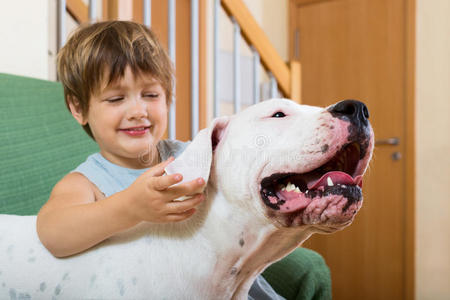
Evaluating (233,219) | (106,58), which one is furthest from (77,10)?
(233,219)

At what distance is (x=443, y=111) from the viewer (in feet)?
9.15

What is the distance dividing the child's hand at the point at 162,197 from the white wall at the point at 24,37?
3.03 feet

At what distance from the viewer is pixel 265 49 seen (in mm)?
1992

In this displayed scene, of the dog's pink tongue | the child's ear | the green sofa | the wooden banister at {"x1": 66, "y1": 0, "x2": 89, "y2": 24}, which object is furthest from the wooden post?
the dog's pink tongue

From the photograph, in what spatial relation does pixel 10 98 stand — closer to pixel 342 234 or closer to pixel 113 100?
pixel 113 100

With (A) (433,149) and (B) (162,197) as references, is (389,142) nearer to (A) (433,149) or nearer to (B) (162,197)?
(A) (433,149)

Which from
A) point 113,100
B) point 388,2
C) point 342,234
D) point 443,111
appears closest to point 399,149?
point 443,111

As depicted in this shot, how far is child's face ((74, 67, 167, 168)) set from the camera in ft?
3.13

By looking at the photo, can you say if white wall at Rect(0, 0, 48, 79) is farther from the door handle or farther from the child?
the door handle

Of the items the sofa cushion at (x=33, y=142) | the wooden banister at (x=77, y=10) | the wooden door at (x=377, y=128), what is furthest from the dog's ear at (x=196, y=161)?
the wooden door at (x=377, y=128)

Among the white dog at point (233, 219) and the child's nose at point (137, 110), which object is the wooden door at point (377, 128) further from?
the white dog at point (233, 219)

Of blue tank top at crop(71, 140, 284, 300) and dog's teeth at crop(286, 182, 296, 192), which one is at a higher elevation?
dog's teeth at crop(286, 182, 296, 192)

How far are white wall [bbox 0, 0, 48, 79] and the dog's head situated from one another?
960mm

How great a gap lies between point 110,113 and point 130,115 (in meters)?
0.04
